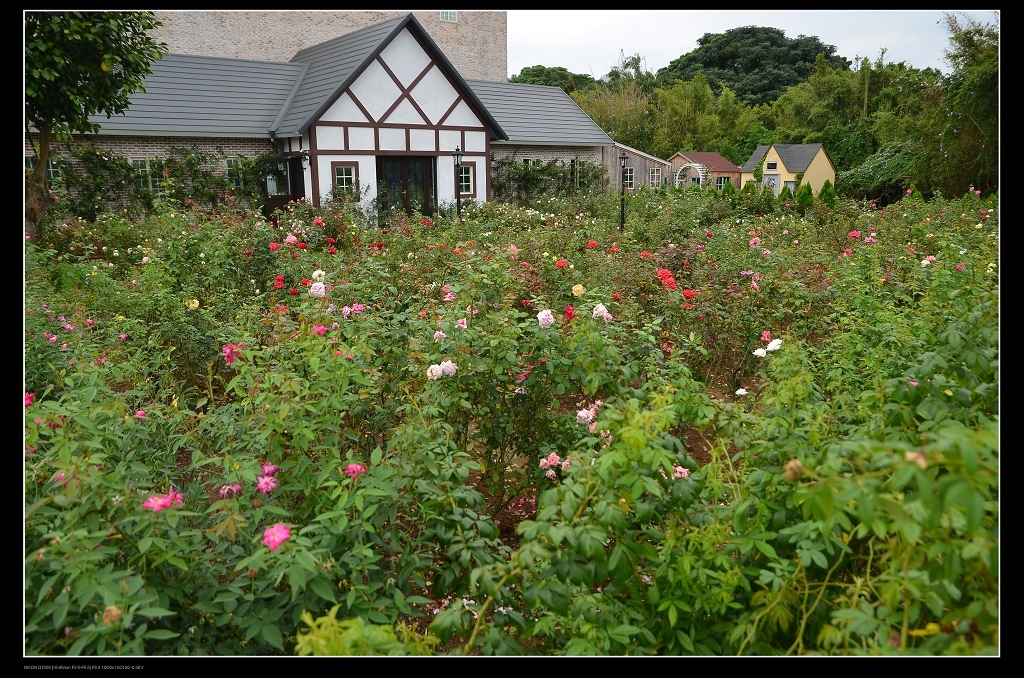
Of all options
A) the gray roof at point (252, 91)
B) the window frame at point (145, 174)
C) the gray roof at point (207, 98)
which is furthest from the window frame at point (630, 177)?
the window frame at point (145, 174)

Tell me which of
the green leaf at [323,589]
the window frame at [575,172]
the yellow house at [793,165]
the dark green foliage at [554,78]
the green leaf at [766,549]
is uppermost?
the dark green foliage at [554,78]

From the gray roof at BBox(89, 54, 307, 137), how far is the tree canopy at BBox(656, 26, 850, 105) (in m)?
33.5

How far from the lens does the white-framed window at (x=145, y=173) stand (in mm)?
14836

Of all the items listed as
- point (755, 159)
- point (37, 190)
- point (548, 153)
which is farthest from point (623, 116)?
point (37, 190)

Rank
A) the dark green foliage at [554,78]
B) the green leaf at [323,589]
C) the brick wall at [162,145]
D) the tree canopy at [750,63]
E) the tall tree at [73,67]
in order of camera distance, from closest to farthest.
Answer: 1. the green leaf at [323,589]
2. the tall tree at [73,67]
3. the brick wall at [162,145]
4. the tree canopy at [750,63]
5. the dark green foliage at [554,78]

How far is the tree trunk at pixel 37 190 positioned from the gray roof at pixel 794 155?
1414 inches

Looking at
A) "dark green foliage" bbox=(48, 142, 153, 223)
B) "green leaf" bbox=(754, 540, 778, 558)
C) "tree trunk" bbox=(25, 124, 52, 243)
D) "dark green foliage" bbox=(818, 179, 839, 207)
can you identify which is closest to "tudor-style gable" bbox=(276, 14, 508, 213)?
"dark green foliage" bbox=(48, 142, 153, 223)

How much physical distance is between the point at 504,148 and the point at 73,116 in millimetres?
13329

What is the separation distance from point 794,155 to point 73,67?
3766 cm

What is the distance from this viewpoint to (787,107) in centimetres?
4228

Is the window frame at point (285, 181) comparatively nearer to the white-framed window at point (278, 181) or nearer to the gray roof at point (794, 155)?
the white-framed window at point (278, 181)

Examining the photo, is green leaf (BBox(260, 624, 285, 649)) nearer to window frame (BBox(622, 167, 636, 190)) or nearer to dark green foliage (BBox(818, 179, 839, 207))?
dark green foliage (BBox(818, 179, 839, 207))

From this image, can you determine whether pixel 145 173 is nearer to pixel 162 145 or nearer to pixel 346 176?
pixel 162 145
